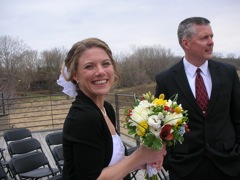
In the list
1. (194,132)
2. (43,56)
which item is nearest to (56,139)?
(194,132)

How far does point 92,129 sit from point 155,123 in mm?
332

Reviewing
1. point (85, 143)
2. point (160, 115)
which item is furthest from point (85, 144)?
point (160, 115)

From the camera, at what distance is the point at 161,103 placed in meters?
1.67

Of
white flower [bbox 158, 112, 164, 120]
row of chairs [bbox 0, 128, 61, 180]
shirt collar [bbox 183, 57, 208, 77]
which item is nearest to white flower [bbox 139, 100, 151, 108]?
white flower [bbox 158, 112, 164, 120]

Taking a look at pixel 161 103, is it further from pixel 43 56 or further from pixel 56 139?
pixel 43 56

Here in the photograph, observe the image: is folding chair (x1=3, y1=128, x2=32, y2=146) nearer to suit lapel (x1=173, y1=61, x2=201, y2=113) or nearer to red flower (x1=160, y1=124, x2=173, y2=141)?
suit lapel (x1=173, y1=61, x2=201, y2=113)

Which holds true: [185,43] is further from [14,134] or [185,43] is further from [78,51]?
[14,134]

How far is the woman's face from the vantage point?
1624mm

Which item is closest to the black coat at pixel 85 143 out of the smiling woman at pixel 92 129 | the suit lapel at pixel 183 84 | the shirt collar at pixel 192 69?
the smiling woman at pixel 92 129

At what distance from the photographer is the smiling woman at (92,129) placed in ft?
4.78

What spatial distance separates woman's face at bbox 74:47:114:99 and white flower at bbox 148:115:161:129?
331 millimetres

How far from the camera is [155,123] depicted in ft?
5.00

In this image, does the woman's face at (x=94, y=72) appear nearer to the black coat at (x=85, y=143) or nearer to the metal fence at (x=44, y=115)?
the black coat at (x=85, y=143)

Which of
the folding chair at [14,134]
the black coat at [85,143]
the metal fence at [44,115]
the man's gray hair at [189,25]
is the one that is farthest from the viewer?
the metal fence at [44,115]
